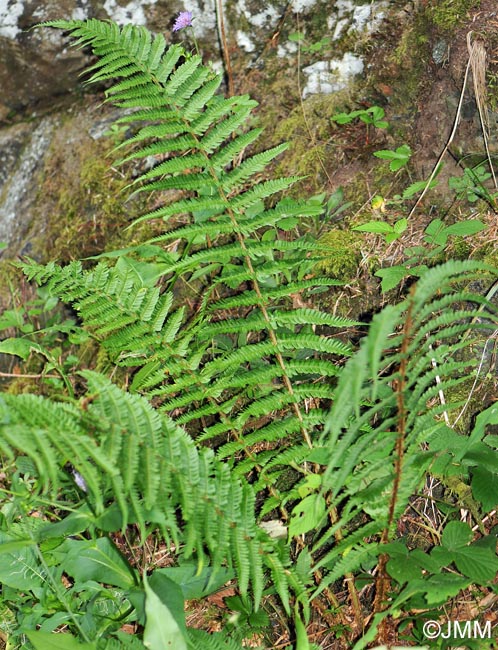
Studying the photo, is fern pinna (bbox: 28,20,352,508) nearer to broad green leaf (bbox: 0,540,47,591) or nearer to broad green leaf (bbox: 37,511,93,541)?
broad green leaf (bbox: 37,511,93,541)

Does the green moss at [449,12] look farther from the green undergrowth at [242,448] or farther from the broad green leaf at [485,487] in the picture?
the broad green leaf at [485,487]

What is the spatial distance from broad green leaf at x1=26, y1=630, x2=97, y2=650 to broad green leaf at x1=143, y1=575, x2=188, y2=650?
319 millimetres

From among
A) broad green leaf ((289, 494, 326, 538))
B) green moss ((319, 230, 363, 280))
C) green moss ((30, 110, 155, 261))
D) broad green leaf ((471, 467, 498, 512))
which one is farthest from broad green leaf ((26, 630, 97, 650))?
green moss ((30, 110, 155, 261))

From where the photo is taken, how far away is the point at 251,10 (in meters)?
3.42

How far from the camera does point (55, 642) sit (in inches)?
70.2

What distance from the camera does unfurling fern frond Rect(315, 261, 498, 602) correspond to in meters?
1.35

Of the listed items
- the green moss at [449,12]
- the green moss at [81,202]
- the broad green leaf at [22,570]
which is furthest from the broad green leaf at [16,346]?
the green moss at [449,12]

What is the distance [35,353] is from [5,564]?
4.00ft

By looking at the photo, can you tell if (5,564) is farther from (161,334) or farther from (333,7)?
(333,7)

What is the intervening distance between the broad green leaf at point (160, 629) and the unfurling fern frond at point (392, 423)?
0.42 meters

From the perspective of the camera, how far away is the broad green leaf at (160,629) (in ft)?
5.16

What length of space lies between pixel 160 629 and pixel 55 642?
0.42 m

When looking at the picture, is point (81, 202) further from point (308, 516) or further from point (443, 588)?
point (443, 588)

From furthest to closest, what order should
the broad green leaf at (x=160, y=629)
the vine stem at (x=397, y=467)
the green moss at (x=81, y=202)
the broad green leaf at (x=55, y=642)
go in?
the green moss at (x=81, y=202)
the broad green leaf at (x=55, y=642)
the broad green leaf at (x=160, y=629)
the vine stem at (x=397, y=467)
